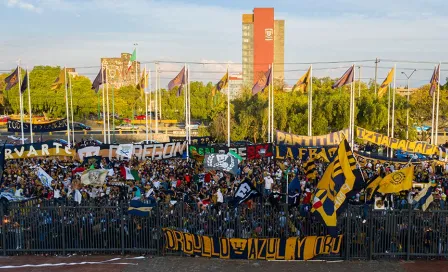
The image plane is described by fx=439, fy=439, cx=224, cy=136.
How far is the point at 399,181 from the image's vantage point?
42.6 feet

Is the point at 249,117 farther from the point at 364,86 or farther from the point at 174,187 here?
the point at 174,187

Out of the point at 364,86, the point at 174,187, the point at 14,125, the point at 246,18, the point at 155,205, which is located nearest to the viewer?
the point at 155,205

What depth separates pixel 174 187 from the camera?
722 inches

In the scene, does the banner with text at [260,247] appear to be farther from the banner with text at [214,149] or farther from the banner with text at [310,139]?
the banner with text at [310,139]

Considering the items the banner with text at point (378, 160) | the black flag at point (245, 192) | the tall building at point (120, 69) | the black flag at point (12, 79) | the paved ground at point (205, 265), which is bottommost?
the paved ground at point (205, 265)

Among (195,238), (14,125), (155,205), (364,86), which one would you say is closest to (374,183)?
(195,238)

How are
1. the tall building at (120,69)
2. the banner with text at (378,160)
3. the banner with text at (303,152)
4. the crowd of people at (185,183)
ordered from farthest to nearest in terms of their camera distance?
1. the tall building at (120,69)
2. the banner with text at (303,152)
3. the banner with text at (378,160)
4. the crowd of people at (185,183)

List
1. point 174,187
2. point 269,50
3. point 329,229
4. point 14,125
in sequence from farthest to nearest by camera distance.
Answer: point 269,50, point 14,125, point 174,187, point 329,229

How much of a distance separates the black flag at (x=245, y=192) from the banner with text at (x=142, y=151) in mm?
13426

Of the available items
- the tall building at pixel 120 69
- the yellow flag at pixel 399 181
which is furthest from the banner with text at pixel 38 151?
the tall building at pixel 120 69

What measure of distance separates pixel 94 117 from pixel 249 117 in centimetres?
4804

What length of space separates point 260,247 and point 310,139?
16698mm

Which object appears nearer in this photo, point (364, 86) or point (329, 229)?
point (329, 229)

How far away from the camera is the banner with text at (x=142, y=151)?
83.1 feet
